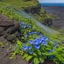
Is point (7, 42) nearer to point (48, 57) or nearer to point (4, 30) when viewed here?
point (4, 30)

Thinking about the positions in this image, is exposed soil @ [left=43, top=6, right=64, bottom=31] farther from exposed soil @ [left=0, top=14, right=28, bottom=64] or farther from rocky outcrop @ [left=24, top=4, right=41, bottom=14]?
exposed soil @ [left=0, top=14, right=28, bottom=64]

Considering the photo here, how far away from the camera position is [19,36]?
7684mm

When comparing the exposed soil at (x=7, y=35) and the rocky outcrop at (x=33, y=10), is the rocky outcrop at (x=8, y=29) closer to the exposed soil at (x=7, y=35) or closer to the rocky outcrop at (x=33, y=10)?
the exposed soil at (x=7, y=35)

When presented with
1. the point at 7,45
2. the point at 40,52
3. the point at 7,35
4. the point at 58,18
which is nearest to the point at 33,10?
the point at 58,18

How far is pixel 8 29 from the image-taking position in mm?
7441

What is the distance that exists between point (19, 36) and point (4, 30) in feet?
1.65

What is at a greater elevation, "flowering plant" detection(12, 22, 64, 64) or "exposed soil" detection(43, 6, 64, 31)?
"flowering plant" detection(12, 22, 64, 64)

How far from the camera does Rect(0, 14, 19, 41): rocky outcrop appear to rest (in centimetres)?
732

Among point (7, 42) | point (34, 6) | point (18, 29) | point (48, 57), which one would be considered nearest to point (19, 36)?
point (18, 29)

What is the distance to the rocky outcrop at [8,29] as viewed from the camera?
24.0 feet

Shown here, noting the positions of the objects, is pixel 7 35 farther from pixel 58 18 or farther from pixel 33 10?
pixel 58 18

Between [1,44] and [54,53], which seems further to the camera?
[1,44]

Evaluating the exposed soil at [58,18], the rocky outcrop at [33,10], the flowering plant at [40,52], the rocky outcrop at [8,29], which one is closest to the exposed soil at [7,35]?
the rocky outcrop at [8,29]

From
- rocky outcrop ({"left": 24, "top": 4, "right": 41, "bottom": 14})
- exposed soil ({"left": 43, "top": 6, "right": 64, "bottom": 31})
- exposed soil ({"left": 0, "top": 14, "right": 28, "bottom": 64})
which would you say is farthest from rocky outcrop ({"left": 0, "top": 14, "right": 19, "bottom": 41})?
exposed soil ({"left": 43, "top": 6, "right": 64, "bottom": 31})
